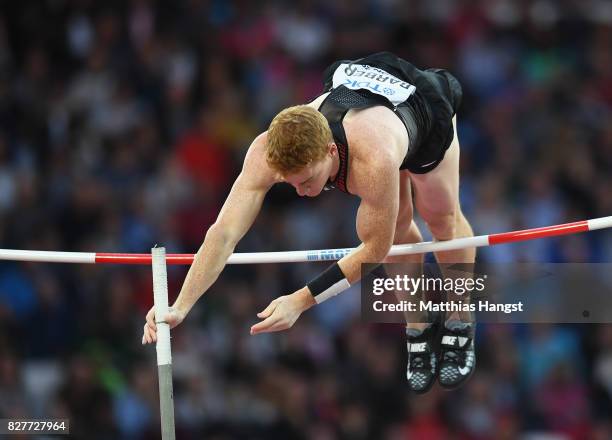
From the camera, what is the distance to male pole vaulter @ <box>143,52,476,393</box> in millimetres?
4520

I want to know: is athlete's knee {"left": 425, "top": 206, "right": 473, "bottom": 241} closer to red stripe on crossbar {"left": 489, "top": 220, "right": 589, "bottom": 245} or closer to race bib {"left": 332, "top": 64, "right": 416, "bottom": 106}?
red stripe on crossbar {"left": 489, "top": 220, "right": 589, "bottom": 245}

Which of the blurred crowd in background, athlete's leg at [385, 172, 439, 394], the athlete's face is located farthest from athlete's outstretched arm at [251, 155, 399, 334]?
the blurred crowd in background

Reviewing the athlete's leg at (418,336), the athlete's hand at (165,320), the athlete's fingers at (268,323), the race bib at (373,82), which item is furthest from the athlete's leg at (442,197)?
the athlete's hand at (165,320)

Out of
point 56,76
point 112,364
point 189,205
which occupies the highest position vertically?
point 56,76

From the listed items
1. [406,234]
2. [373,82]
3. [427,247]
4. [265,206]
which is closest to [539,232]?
[427,247]

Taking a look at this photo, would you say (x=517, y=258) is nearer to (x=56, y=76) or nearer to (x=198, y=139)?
(x=198, y=139)

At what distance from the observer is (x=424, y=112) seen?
522 centimetres

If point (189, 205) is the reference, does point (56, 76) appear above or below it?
above

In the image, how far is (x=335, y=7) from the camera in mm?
9453

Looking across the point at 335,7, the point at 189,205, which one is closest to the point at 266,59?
the point at 335,7

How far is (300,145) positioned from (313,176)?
6.6 inches

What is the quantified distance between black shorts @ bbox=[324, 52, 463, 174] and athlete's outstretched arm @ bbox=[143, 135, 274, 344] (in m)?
0.64

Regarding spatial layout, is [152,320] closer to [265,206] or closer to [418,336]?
[418,336]

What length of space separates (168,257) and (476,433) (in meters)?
3.24
